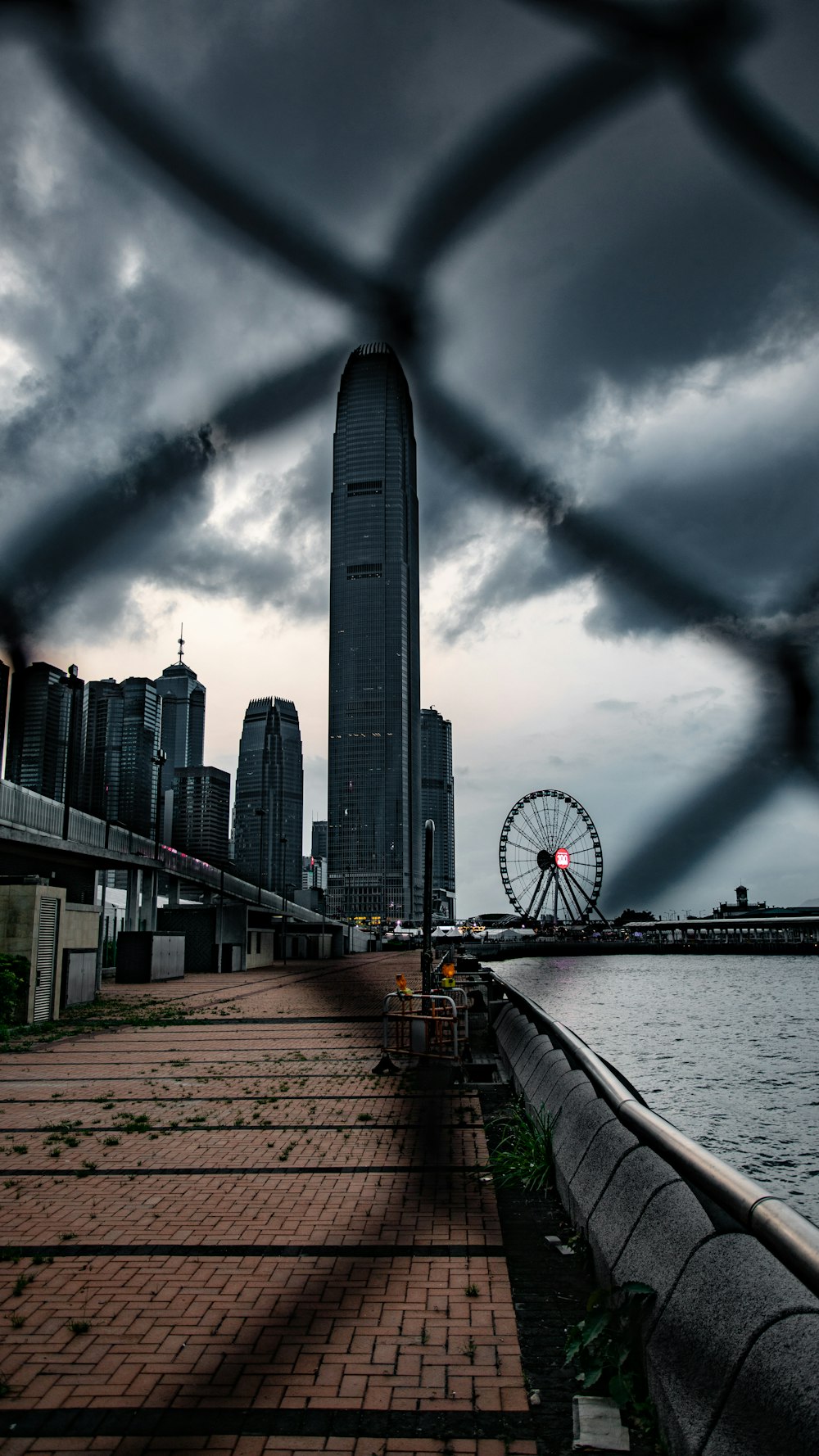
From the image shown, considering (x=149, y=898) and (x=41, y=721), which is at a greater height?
(x=149, y=898)

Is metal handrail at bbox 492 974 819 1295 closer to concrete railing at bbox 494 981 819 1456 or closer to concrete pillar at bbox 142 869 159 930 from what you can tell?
concrete railing at bbox 494 981 819 1456

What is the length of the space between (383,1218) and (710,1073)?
25.1 metres

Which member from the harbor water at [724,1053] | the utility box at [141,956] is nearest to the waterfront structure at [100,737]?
the harbor water at [724,1053]

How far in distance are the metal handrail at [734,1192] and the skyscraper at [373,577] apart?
97.4 inches

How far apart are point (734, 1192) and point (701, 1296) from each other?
0.48m

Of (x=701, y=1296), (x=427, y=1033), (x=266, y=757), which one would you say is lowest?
(x=427, y=1033)

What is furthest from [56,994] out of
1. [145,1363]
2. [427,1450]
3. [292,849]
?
[292,849]

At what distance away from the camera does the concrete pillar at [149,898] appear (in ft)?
163

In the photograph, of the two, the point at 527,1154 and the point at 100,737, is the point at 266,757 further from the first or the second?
the point at 100,737

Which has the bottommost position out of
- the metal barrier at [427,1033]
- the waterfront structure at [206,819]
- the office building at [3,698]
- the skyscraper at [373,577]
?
the metal barrier at [427,1033]

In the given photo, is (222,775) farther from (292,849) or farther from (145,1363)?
(292,849)

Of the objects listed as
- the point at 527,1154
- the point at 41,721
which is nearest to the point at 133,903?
the point at 527,1154

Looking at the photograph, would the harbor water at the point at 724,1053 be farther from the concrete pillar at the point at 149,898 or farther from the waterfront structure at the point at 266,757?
the concrete pillar at the point at 149,898

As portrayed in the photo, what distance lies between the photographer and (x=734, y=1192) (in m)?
3.75
